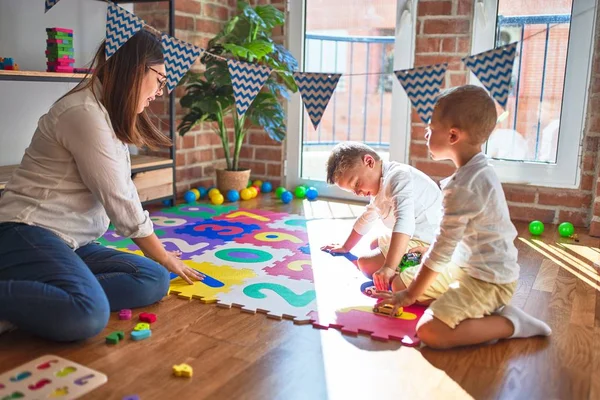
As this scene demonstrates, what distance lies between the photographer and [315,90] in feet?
8.12

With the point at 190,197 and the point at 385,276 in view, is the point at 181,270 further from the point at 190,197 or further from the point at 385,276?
the point at 190,197

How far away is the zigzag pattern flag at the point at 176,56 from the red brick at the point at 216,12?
1.43m

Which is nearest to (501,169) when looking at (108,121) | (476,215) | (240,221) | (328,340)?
(240,221)

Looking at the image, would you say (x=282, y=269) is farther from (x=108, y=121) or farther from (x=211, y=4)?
(x=211, y=4)

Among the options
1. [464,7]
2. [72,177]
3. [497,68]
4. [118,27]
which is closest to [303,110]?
[464,7]

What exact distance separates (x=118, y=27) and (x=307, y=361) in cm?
137

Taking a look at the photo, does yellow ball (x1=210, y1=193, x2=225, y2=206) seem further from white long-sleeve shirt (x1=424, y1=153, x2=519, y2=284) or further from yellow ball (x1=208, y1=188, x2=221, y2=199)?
white long-sleeve shirt (x1=424, y1=153, x2=519, y2=284)

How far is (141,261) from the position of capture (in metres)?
1.95

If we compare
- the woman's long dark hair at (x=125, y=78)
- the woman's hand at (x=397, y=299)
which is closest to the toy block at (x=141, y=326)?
the woman's long dark hair at (x=125, y=78)

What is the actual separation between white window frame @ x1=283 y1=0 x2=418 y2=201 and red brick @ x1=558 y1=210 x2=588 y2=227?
0.93 m

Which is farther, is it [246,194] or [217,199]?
[246,194]

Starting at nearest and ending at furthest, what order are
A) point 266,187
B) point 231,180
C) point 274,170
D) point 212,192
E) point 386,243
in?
1. point 386,243
2. point 212,192
3. point 231,180
4. point 266,187
5. point 274,170

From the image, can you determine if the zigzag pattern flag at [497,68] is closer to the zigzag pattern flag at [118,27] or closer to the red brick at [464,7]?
the zigzag pattern flag at [118,27]

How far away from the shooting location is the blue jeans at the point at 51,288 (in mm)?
1578
